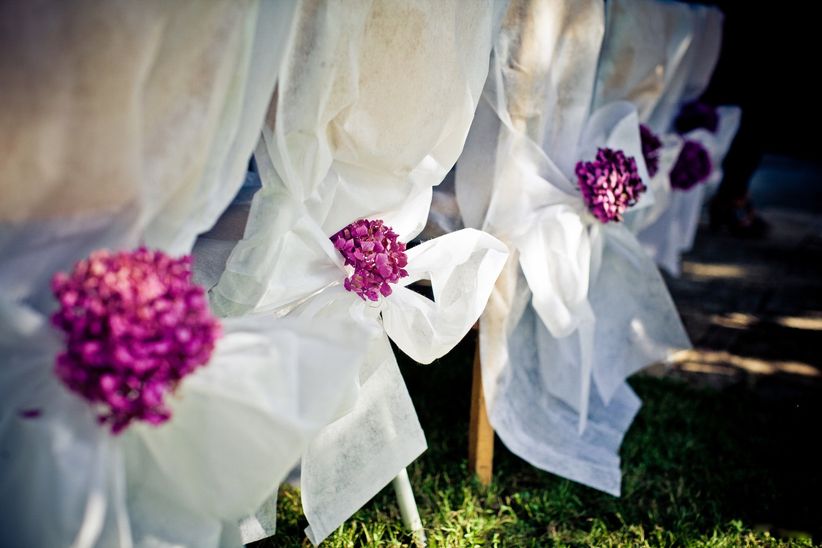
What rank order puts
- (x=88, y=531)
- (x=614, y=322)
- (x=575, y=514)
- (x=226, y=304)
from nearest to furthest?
(x=88, y=531), (x=226, y=304), (x=575, y=514), (x=614, y=322)

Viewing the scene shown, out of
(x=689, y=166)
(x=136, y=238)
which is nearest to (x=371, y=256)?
(x=136, y=238)

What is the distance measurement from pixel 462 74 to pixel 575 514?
4.09 feet

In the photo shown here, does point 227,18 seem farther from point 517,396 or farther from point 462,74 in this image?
point 517,396

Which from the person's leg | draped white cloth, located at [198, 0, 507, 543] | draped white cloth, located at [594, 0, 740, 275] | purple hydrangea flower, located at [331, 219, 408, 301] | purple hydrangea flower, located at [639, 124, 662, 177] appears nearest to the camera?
draped white cloth, located at [198, 0, 507, 543]

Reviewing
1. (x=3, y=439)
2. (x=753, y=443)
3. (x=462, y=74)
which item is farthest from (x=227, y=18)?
(x=753, y=443)

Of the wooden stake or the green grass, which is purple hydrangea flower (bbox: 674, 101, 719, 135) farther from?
the wooden stake

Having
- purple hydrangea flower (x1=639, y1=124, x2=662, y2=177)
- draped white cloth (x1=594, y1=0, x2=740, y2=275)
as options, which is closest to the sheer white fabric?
draped white cloth (x1=594, y1=0, x2=740, y2=275)

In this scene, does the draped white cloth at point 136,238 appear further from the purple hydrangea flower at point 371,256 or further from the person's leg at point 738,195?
the person's leg at point 738,195

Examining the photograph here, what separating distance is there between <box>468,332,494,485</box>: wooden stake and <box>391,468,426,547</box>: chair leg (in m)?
0.33

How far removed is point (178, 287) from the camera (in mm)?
949

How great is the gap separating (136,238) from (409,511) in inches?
40.1

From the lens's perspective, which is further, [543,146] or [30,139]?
[543,146]

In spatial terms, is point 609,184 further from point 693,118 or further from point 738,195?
point 738,195

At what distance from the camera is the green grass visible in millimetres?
1819
